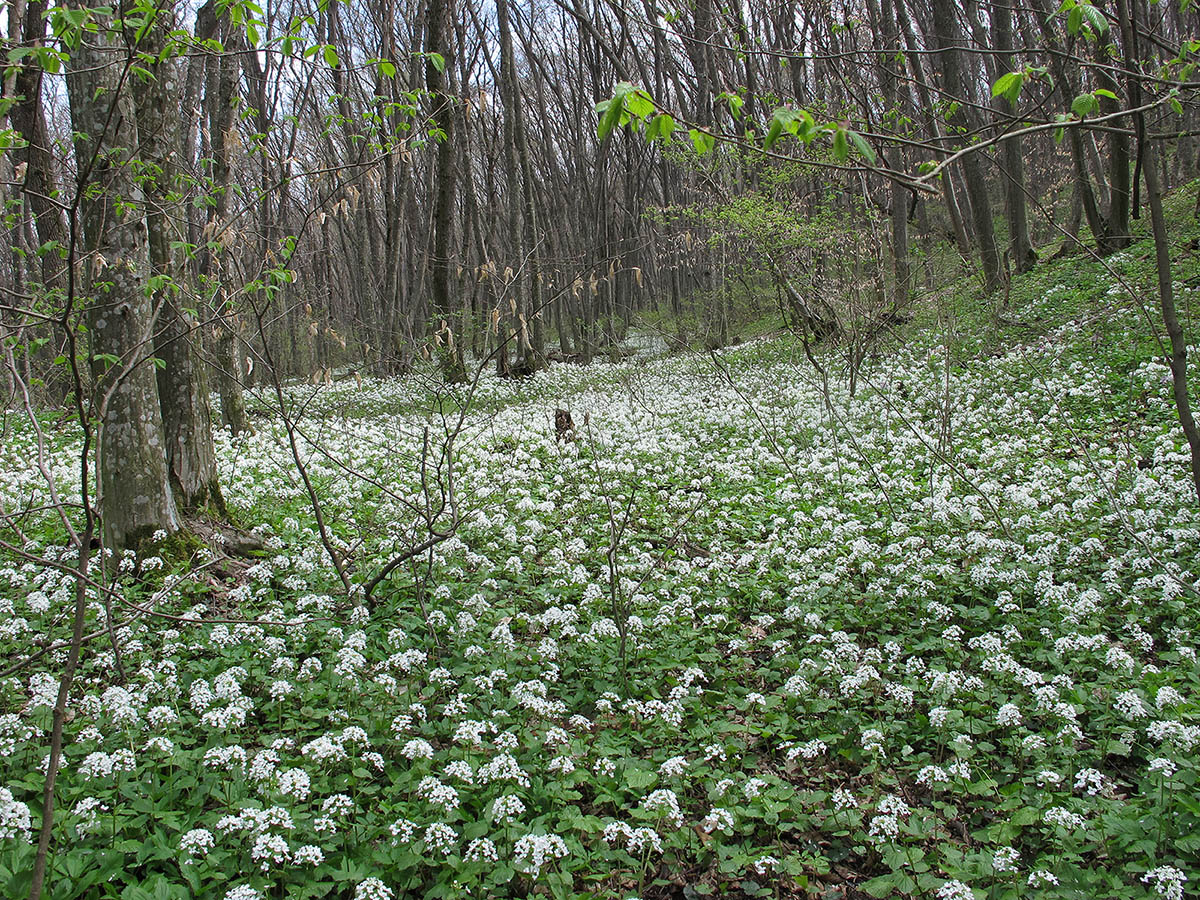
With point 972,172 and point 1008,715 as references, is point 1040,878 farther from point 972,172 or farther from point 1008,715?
point 972,172

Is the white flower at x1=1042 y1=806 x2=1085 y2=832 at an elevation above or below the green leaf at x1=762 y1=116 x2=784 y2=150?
below

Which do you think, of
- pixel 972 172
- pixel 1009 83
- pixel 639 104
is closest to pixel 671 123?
pixel 639 104

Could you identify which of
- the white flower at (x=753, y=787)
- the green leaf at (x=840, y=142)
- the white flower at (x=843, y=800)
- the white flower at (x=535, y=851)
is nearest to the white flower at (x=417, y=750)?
the white flower at (x=535, y=851)

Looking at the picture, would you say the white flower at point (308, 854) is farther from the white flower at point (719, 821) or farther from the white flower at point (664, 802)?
the white flower at point (719, 821)

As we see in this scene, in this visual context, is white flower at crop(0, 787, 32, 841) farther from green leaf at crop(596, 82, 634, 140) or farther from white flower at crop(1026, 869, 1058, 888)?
white flower at crop(1026, 869, 1058, 888)

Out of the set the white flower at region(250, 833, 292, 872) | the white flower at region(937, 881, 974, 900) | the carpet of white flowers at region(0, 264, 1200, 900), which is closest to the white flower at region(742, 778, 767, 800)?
the carpet of white flowers at region(0, 264, 1200, 900)

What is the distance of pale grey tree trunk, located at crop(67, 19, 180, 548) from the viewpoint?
453 centimetres

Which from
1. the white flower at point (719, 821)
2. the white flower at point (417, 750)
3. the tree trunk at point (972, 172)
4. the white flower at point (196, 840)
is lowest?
the white flower at point (719, 821)

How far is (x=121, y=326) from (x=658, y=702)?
4182mm

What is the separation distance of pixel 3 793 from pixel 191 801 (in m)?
0.59

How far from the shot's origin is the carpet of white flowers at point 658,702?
2.51 m

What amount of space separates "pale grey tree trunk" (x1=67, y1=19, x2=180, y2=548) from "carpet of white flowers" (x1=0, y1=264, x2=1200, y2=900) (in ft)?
1.32

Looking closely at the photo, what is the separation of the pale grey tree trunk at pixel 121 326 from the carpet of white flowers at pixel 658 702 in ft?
1.32

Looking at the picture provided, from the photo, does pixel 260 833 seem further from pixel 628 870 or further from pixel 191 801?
pixel 628 870
